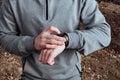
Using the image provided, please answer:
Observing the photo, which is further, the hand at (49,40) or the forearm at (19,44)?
the forearm at (19,44)

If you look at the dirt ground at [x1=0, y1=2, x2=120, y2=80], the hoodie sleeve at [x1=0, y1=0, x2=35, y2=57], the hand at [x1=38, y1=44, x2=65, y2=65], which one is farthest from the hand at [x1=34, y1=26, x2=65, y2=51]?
the dirt ground at [x1=0, y1=2, x2=120, y2=80]

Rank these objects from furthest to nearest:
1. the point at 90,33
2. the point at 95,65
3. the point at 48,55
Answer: the point at 95,65
the point at 90,33
the point at 48,55

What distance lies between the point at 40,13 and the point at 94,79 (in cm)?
362

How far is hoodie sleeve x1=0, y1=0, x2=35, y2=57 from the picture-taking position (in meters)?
2.20

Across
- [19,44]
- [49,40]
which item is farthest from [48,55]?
[19,44]

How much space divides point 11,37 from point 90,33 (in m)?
0.53

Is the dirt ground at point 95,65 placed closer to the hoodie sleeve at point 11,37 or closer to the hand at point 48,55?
the hoodie sleeve at point 11,37

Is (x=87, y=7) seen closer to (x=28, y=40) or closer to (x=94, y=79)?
(x=28, y=40)

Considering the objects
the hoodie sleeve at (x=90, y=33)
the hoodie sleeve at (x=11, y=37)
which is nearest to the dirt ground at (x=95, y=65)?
the hoodie sleeve at (x=11, y=37)

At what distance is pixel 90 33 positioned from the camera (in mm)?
2188

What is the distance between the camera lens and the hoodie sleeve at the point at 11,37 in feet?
7.22

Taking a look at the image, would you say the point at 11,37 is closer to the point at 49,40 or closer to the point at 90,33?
the point at 49,40

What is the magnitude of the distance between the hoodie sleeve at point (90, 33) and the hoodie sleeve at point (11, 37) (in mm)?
288

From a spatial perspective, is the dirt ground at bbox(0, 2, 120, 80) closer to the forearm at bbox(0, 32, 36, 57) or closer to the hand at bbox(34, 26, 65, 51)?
the forearm at bbox(0, 32, 36, 57)
